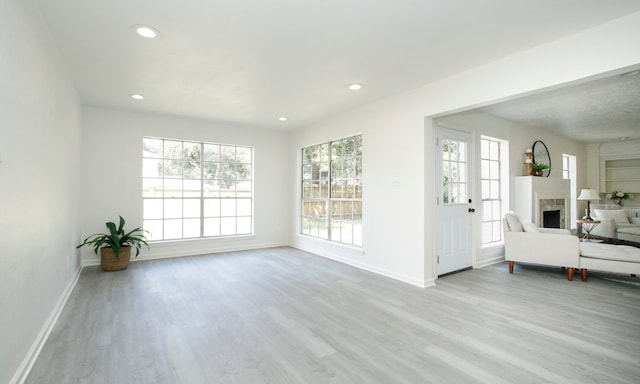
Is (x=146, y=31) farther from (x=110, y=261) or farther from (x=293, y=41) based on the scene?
(x=110, y=261)

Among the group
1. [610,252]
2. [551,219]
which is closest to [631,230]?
[551,219]

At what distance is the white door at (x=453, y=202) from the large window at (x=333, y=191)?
1.29 m

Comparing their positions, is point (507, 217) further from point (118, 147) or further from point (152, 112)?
point (118, 147)

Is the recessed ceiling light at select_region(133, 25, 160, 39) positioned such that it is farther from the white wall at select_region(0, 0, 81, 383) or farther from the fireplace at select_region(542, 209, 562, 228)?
the fireplace at select_region(542, 209, 562, 228)

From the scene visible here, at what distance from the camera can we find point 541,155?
6207 mm

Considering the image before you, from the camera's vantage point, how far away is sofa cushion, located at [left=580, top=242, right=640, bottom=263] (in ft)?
12.6

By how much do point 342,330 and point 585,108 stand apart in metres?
5.36

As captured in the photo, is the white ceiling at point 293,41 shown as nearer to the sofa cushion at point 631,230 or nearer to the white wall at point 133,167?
the white wall at point 133,167

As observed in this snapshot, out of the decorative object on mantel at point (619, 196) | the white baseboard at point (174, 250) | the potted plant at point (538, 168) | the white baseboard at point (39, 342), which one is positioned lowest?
the white baseboard at point (39, 342)

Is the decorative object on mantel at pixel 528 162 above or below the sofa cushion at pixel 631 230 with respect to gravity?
above

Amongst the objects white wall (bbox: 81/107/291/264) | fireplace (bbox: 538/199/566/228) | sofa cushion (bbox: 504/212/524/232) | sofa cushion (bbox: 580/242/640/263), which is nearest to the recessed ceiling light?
white wall (bbox: 81/107/291/264)

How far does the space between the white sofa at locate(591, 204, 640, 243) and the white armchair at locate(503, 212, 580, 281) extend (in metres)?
2.71

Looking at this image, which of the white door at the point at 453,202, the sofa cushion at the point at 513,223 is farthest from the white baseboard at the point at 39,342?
the sofa cushion at the point at 513,223

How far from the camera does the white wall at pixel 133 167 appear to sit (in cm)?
493
